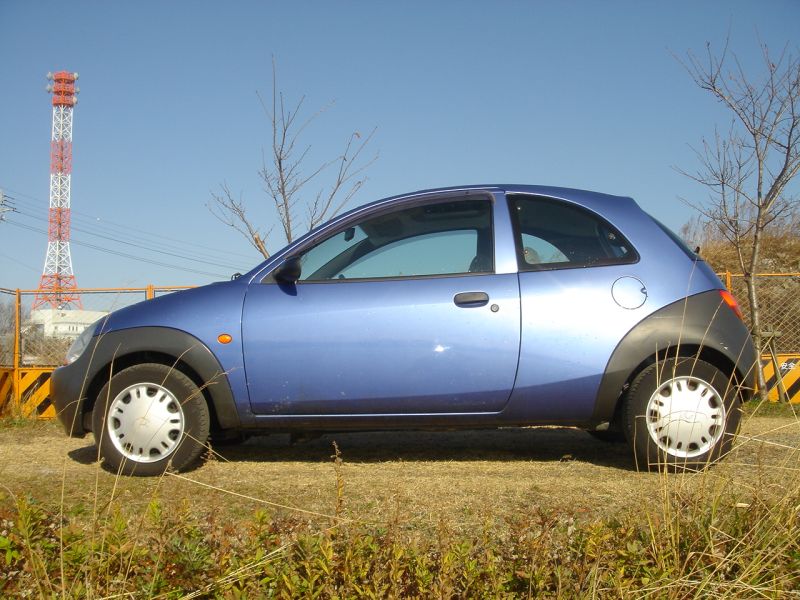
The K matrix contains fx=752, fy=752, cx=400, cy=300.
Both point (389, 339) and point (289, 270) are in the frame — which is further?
point (289, 270)

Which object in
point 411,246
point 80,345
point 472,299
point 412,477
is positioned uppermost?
Result: point 411,246

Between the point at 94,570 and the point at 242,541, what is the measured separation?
49cm

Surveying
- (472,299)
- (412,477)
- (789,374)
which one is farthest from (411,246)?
(789,374)

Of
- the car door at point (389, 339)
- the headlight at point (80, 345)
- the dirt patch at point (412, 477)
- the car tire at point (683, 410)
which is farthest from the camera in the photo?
the headlight at point (80, 345)

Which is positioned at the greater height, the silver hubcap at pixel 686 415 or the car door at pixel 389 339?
the car door at pixel 389 339

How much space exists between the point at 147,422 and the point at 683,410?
3023mm

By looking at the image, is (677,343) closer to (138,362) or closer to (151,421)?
(151,421)

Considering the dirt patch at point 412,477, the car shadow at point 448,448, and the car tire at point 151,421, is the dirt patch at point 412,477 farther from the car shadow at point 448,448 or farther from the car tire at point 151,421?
the car tire at point 151,421

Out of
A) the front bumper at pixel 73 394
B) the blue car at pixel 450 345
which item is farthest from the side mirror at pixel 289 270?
the front bumper at pixel 73 394

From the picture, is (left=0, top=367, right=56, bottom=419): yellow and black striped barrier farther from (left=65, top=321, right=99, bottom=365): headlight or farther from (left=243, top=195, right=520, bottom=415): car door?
(left=243, top=195, right=520, bottom=415): car door

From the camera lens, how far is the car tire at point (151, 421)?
170 inches

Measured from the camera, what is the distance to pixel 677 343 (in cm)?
417

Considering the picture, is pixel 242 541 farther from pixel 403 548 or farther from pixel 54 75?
pixel 54 75

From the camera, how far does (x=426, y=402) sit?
4309mm
